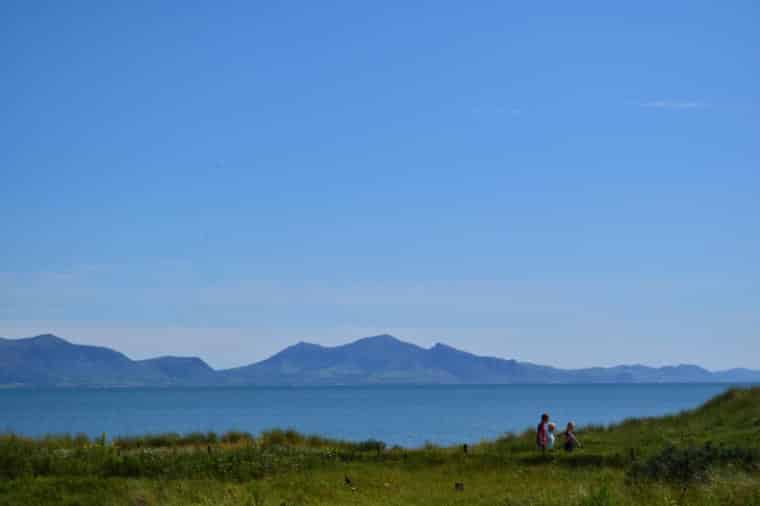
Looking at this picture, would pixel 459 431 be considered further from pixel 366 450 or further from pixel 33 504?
pixel 33 504

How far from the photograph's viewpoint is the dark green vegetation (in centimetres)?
2234

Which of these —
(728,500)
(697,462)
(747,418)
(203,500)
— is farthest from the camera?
(747,418)

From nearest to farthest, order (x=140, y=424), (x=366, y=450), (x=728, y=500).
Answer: (x=728, y=500) < (x=366, y=450) < (x=140, y=424)

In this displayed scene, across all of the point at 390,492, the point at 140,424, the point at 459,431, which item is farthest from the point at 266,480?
the point at 140,424

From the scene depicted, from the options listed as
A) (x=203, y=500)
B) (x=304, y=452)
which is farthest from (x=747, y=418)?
(x=203, y=500)

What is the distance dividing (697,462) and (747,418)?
16.9 metres

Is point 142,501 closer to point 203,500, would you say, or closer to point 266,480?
point 203,500

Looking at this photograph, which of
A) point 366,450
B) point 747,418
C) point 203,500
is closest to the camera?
point 203,500

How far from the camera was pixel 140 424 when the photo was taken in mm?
118625

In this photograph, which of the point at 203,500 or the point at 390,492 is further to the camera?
the point at 390,492

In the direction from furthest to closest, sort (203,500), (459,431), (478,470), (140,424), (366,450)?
(140,424), (459,431), (366,450), (478,470), (203,500)

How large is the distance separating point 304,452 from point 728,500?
16056 mm

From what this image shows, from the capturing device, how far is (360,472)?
28.6 meters

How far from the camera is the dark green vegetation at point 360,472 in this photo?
73.3 ft
